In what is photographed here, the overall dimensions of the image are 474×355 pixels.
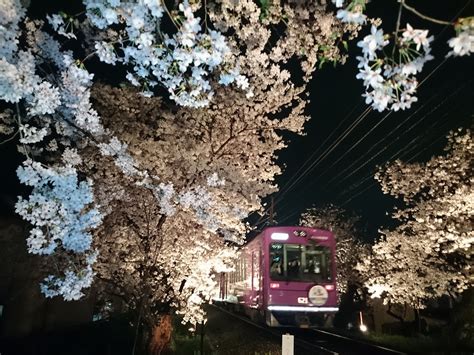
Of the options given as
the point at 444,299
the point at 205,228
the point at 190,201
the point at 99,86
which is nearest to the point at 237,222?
the point at 205,228

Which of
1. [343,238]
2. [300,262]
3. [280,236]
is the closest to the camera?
[280,236]

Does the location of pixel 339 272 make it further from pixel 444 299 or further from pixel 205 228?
pixel 205 228

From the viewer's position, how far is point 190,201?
878 cm

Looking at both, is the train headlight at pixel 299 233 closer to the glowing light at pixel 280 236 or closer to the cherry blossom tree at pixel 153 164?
the glowing light at pixel 280 236

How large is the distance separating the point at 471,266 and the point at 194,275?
35.9 feet

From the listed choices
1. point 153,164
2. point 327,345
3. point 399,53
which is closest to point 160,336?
point 153,164

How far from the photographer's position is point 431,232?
16500 millimetres

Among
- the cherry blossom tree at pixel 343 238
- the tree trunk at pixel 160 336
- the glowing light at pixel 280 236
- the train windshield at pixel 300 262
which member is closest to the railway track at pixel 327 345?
the train windshield at pixel 300 262

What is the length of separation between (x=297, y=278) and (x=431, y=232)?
687 cm

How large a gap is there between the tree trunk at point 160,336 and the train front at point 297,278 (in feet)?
10.9

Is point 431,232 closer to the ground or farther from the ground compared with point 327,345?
farther from the ground

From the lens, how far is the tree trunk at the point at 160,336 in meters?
10.4

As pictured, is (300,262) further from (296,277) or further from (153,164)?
(153,164)

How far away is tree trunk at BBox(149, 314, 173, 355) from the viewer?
10383 millimetres
